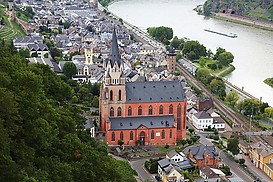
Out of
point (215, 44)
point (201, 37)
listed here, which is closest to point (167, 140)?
point (215, 44)

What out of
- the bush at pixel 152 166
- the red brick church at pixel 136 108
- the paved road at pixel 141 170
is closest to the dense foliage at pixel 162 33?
the red brick church at pixel 136 108

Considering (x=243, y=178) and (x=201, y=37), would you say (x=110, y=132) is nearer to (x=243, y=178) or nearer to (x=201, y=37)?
(x=243, y=178)

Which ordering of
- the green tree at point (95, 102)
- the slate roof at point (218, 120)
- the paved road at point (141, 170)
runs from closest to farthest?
the paved road at point (141, 170) < the slate roof at point (218, 120) < the green tree at point (95, 102)

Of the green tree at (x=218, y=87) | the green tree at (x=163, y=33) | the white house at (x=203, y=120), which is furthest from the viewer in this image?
the green tree at (x=163, y=33)

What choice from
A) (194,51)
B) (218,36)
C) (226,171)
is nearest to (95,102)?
(226,171)

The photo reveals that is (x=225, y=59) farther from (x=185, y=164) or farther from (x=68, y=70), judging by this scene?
(x=185, y=164)

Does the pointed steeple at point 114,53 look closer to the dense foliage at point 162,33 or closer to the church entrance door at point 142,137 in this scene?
the church entrance door at point 142,137
